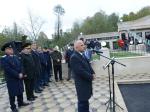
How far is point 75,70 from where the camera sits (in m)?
6.00

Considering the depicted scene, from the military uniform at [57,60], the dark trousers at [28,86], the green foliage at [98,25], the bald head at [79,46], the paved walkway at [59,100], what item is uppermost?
the green foliage at [98,25]

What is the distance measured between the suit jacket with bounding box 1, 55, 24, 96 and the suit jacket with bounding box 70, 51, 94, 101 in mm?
2332

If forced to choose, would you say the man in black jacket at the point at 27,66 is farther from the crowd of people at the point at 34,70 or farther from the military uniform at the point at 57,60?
the military uniform at the point at 57,60

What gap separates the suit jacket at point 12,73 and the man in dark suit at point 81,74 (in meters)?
2.34

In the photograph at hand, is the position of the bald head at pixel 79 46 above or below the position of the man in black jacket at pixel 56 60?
above

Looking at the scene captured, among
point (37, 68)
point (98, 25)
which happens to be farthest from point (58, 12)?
point (37, 68)

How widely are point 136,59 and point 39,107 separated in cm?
720

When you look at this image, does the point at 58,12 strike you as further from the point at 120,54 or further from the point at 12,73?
the point at 12,73

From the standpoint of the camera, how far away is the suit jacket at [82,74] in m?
5.96

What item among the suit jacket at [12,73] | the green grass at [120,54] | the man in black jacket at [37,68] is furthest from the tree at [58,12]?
the suit jacket at [12,73]

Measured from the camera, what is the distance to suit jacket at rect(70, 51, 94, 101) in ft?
19.6

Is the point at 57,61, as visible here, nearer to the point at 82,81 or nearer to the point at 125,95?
the point at 125,95

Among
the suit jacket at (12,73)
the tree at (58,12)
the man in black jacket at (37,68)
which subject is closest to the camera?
the suit jacket at (12,73)

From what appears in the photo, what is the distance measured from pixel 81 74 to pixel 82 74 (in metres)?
0.02
